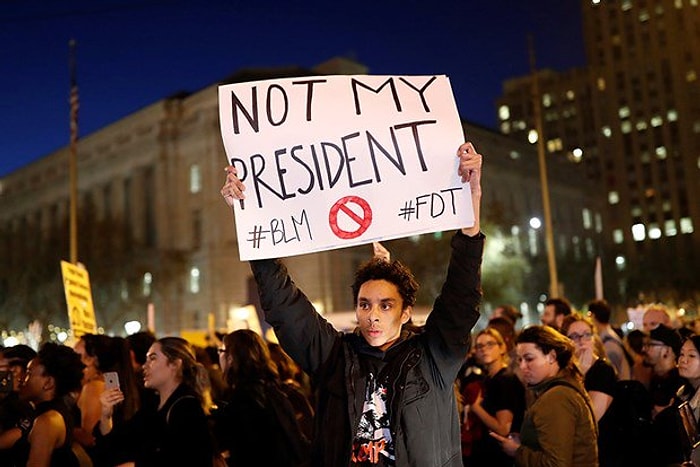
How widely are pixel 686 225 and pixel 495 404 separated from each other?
93.8 metres

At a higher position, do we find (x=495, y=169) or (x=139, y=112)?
(x=139, y=112)

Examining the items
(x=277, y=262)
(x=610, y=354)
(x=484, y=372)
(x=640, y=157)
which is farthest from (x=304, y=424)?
(x=640, y=157)

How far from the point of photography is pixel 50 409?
5.12 m

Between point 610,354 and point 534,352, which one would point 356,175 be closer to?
point 534,352

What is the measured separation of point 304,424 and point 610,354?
381 centimetres

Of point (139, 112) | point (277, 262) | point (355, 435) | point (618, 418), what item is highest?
point (139, 112)

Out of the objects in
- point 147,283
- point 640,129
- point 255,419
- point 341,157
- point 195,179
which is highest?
point 640,129

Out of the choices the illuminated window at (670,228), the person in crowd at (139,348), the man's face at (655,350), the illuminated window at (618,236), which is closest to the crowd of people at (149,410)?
the person in crowd at (139,348)

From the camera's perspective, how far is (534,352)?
5012mm

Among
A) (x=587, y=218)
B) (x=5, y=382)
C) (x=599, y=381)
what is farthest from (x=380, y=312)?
(x=587, y=218)

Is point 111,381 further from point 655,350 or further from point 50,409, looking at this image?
point 655,350

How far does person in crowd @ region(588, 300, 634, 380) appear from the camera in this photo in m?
8.55

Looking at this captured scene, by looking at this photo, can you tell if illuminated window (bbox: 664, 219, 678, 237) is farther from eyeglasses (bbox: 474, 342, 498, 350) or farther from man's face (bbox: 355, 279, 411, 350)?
man's face (bbox: 355, 279, 411, 350)

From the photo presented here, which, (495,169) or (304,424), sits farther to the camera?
(495,169)
